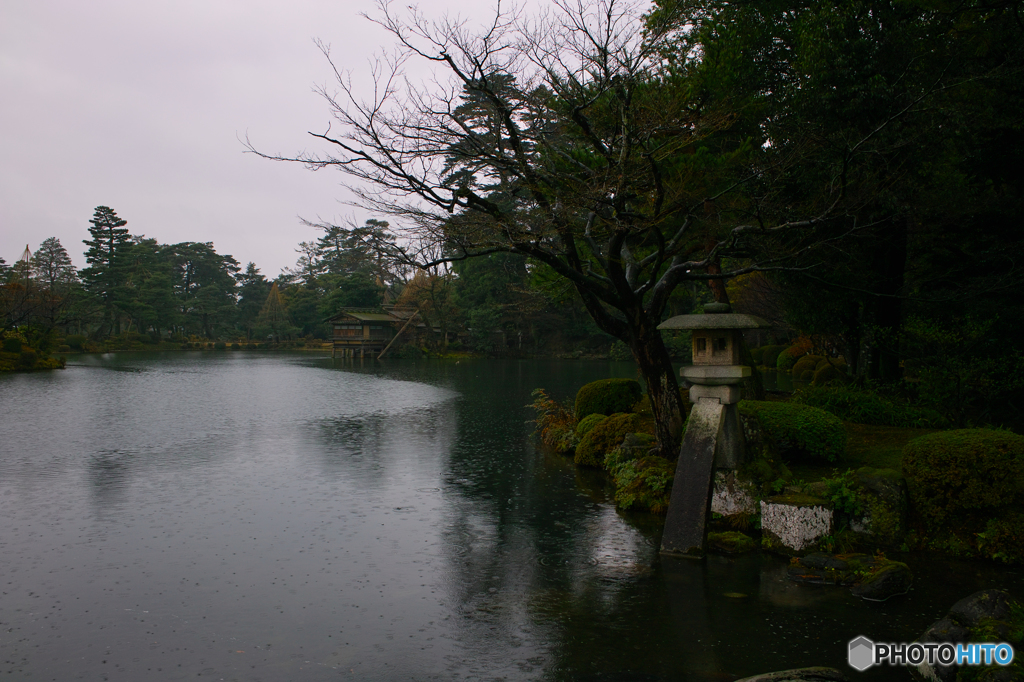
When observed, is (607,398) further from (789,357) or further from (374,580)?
(789,357)

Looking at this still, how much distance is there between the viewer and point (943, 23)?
11.7 metres

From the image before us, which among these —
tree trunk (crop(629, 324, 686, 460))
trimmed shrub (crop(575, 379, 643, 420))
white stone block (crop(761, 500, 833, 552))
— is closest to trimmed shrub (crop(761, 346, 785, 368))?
trimmed shrub (crop(575, 379, 643, 420))

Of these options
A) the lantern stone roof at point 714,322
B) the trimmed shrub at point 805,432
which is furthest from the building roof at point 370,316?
the lantern stone roof at point 714,322

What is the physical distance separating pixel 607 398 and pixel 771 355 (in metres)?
21.8

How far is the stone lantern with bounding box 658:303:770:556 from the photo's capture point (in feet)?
22.9

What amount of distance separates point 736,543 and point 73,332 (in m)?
62.8

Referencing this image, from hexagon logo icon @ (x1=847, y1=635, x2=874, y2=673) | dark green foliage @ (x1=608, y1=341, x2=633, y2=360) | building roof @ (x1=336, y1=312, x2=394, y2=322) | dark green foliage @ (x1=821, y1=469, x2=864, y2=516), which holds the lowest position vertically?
hexagon logo icon @ (x1=847, y1=635, x2=874, y2=673)

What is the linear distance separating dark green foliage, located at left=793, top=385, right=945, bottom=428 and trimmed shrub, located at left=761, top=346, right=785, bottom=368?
2033cm

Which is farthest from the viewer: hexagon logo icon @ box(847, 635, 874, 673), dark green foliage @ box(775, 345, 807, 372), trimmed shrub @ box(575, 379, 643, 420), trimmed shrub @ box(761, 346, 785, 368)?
trimmed shrub @ box(761, 346, 785, 368)

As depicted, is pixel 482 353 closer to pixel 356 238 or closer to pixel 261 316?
pixel 261 316

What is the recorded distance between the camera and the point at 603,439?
37.7 ft

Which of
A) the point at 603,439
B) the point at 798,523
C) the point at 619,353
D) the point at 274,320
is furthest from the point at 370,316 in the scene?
the point at 798,523

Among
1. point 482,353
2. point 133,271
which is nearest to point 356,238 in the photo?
point 482,353

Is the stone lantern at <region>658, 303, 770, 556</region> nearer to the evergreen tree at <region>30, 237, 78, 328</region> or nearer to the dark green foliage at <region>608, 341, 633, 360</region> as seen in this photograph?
the dark green foliage at <region>608, 341, 633, 360</region>
